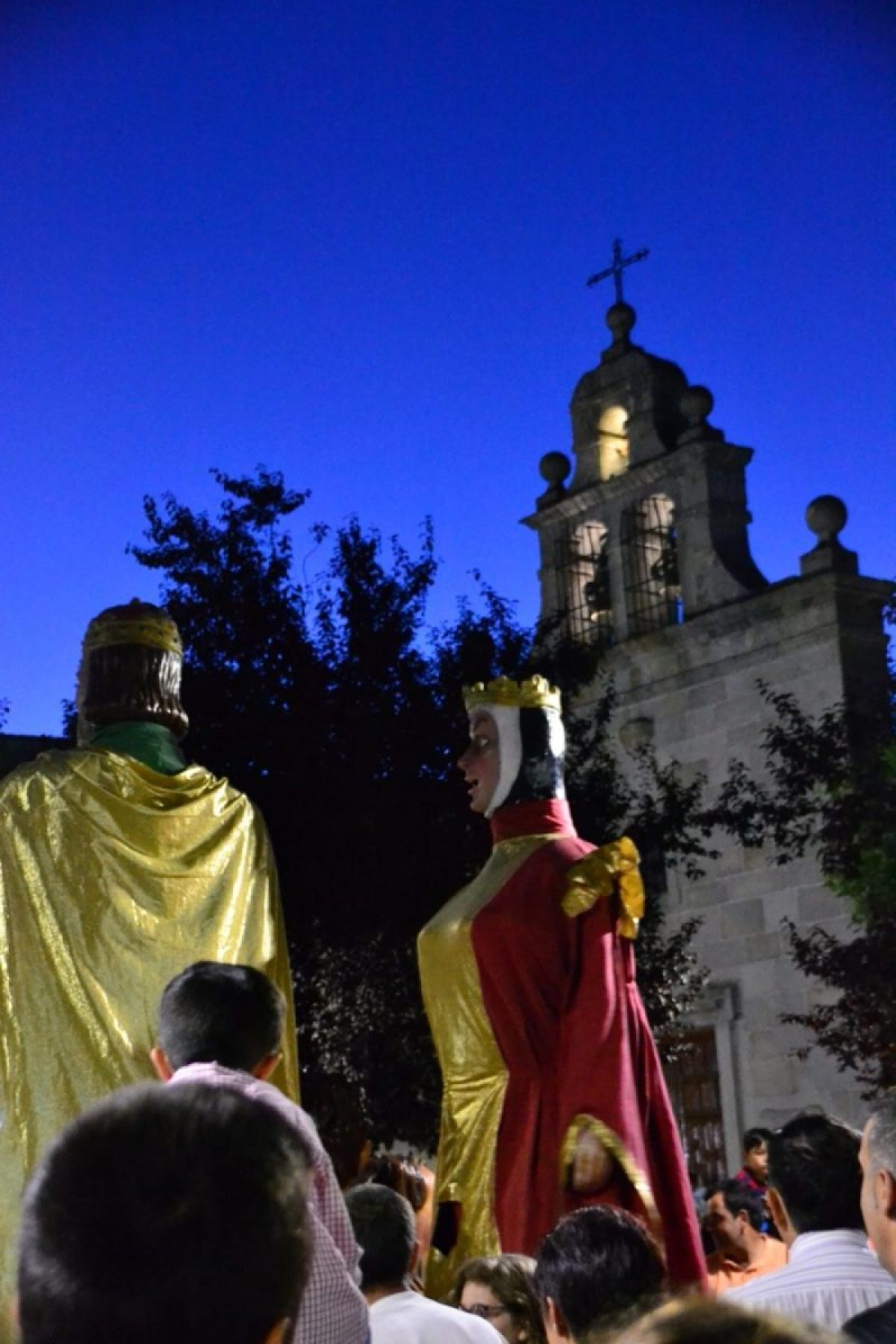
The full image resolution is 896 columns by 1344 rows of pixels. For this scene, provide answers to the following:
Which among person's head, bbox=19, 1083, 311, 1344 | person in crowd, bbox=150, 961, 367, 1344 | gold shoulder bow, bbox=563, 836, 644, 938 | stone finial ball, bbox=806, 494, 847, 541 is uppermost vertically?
stone finial ball, bbox=806, 494, 847, 541

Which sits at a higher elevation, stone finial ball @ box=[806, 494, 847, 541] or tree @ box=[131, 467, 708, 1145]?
stone finial ball @ box=[806, 494, 847, 541]

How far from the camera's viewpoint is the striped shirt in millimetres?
3324

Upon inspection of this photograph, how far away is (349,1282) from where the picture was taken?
103 inches

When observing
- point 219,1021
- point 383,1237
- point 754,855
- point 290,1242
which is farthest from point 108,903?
point 754,855

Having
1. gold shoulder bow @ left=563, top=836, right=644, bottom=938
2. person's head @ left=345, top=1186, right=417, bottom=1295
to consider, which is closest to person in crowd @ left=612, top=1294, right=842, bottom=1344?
person's head @ left=345, top=1186, right=417, bottom=1295

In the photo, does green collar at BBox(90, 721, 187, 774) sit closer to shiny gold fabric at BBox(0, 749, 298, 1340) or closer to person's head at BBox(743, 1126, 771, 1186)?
shiny gold fabric at BBox(0, 749, 298, 1340)

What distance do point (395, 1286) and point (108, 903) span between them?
1194 millimetres

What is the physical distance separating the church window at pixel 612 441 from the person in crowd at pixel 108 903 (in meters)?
17.2

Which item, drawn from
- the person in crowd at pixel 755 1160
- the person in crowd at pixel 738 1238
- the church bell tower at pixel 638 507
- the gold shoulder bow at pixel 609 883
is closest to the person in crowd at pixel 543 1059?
the gold shoulder bow at pixel 609 883

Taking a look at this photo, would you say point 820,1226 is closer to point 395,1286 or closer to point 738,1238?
point 395,1286

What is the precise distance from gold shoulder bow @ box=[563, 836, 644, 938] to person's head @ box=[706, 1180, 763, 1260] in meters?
1.72

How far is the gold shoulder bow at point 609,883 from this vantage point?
209 inches

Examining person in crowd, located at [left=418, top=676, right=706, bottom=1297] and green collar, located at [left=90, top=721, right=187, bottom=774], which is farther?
person in crowd, located at [left=418, top=676, right=706, bottom=1297]

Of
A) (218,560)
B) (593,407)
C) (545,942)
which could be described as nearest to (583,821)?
(218,560)
